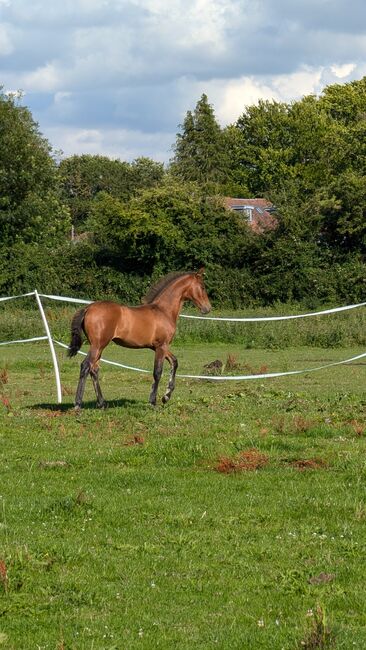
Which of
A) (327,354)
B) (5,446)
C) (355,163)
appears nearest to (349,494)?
(5,446)

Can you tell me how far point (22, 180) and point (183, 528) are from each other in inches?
2004

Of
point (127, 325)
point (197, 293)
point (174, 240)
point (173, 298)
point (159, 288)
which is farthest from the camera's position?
point (174, 240)

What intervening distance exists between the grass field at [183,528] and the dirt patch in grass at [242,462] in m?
0.02

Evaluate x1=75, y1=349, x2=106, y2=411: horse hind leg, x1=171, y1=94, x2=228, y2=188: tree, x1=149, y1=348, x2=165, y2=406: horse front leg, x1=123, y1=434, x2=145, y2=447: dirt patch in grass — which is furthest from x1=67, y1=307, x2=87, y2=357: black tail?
x1=171, y1=94, x2=228, y2=188: tree

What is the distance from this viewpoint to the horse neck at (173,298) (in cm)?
1770

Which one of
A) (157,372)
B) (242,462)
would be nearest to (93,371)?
(157,372)

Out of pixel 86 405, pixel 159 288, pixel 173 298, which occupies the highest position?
pixel 159 288

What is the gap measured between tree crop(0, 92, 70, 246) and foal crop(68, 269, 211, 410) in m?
40.3

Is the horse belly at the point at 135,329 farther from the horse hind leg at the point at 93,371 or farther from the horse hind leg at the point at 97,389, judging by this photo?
the horse hind leg at the point at 97,389

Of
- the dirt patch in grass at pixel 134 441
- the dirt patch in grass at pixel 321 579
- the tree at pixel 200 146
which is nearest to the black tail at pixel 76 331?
the dirt patch in grass at pixel 134 441

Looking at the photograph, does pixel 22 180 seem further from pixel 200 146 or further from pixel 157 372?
pixel 157 372

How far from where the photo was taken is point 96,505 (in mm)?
9305

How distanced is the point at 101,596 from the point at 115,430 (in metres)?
7.20

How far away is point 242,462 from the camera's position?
11242 millimetres
